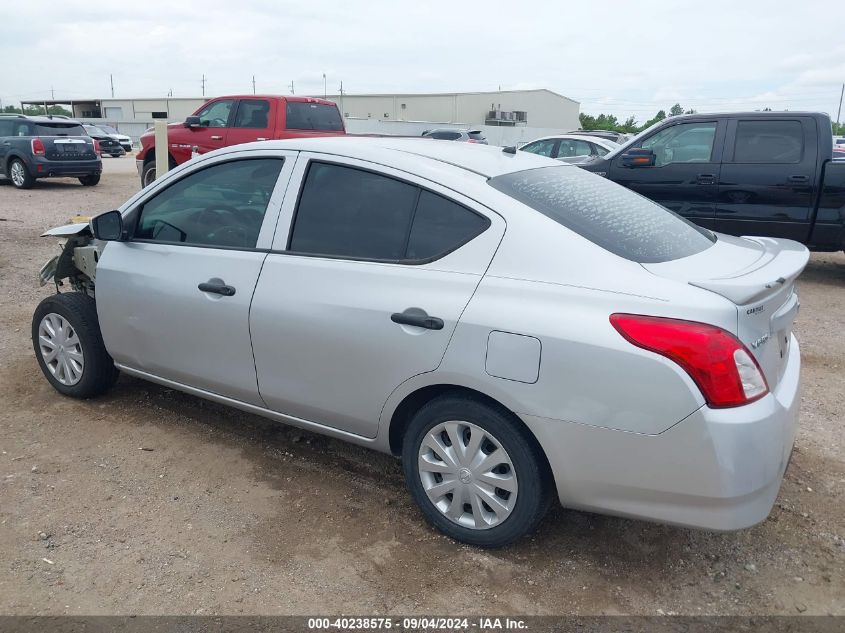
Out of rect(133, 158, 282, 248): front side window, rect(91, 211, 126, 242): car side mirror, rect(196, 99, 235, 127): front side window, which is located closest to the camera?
rect(133, 158, 282, 248): front side window

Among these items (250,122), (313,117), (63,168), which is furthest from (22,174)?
(313,117)

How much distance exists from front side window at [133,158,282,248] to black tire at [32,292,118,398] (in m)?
0.64

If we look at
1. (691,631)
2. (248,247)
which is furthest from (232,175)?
(691,631)

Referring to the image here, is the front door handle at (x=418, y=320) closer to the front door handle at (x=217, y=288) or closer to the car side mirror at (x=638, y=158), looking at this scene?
the front door handle at (x=217, y=288)

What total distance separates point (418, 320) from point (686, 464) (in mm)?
1131

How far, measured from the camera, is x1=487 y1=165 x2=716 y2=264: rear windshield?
9.27 feet

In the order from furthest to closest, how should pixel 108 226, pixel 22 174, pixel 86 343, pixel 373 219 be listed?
pixel 22 174, pixel 86 343, pixel 108 226, pixel 373 219

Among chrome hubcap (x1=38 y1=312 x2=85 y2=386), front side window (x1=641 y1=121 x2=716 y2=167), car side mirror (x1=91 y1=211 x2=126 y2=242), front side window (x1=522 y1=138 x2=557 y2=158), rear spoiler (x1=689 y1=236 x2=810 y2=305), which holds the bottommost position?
chrome hubcap (x1=38 y1=312 x2=85 y2=386)

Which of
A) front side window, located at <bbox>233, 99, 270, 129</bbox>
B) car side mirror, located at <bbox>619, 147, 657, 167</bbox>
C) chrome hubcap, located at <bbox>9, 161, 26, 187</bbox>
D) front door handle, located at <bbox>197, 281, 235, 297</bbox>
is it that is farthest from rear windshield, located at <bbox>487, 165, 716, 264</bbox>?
chrome hubcap, located at <bbox>9, 161, 26, 187</bbox>

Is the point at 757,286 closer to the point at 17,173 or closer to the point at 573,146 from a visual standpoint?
the point at 573,146

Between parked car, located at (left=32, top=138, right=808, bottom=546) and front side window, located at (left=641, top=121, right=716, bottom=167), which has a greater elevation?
front side window, located at (left=641, top=121, right=716, bottom=167)

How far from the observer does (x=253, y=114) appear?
12.3 meters

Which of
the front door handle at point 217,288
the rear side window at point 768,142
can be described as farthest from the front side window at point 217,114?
the front door handle at point 217,288

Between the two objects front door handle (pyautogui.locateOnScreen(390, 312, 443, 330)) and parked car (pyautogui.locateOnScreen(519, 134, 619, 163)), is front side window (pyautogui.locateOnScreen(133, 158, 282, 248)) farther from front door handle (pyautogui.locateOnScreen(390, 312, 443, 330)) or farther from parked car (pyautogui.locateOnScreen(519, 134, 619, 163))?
parked car (pyautogui.locateOnScreen(519, 134, 619, 163))
